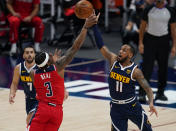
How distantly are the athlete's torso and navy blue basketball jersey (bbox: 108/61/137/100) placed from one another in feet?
3.36

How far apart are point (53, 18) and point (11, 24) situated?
2373 millimetres

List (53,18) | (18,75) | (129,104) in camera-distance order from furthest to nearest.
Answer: (53,18), (18,75), (129,104)

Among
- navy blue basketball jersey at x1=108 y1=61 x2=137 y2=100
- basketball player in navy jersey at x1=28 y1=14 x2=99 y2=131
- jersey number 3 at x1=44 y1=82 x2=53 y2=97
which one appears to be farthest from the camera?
navy blue basketball jersey at x1=108 y1=61 x2=137 y2=100

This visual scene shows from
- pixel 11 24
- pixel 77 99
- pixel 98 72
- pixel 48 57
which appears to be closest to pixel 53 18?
pixel 11 24

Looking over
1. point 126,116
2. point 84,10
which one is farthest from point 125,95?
point 84,10

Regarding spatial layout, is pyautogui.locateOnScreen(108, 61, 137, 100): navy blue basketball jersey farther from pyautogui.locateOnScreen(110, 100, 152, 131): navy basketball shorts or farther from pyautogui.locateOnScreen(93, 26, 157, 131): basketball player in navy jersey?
pyautogui.locateOnScreen(110, 100, 152, 131): navy basketball shorts

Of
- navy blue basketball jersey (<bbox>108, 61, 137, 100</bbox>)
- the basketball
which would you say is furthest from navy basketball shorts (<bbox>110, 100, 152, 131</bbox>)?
the basketball

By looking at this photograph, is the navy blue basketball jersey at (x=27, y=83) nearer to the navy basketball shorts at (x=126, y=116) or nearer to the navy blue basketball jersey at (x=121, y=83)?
the navy blue basketball jersey at (x=121, y=83)

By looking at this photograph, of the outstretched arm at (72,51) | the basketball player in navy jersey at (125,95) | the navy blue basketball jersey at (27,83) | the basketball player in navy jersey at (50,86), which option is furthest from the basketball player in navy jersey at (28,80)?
the outstretched arm at (72,51)

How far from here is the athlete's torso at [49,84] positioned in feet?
26.1

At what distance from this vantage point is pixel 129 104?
8688 mm

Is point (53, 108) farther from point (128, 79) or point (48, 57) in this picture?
point (128, 79)

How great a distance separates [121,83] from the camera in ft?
28.6

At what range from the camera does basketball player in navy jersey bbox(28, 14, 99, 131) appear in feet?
25.8
